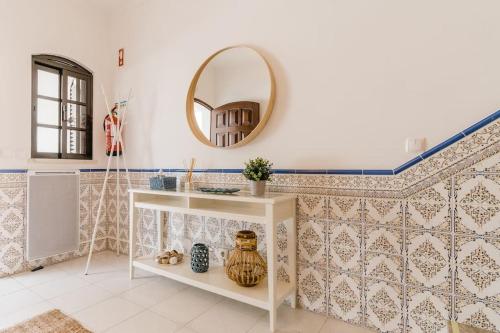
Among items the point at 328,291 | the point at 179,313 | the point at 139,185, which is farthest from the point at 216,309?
the point at 139,185

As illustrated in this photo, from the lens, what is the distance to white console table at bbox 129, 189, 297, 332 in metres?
1.54

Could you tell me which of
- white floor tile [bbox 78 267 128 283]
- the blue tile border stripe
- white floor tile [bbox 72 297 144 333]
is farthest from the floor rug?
the blue tile border stripe

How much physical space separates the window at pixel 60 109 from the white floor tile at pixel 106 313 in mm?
1657

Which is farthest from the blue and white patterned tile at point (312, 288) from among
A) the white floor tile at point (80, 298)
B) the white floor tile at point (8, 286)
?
the white floor tile at point (8, 286)

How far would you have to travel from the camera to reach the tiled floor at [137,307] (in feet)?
5.23

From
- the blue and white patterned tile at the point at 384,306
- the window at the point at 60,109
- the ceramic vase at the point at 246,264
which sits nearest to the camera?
the blue and white patterned tile at the point at 384,306

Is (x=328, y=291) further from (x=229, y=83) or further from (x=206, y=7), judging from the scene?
(x=206, y=7)

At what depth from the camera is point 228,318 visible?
1689 mm

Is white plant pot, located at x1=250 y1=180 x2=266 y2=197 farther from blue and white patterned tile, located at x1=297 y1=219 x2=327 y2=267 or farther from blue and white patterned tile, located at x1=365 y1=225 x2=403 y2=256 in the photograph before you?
blue and white patterned tile, located at x1=365 y1=225 x2=403 y2=256

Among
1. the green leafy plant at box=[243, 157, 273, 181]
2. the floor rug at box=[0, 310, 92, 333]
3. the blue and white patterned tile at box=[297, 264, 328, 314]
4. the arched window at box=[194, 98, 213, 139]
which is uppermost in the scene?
the arched window at box=[194, 98, 213, 139]

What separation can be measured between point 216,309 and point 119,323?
1.98 feet

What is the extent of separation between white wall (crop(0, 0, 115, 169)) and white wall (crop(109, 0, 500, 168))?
3.63ft

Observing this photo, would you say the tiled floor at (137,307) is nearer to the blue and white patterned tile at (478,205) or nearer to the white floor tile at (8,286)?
the white floor tile at (8,286)

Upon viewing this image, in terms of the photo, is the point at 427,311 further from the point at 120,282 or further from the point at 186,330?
the point at 120,282
